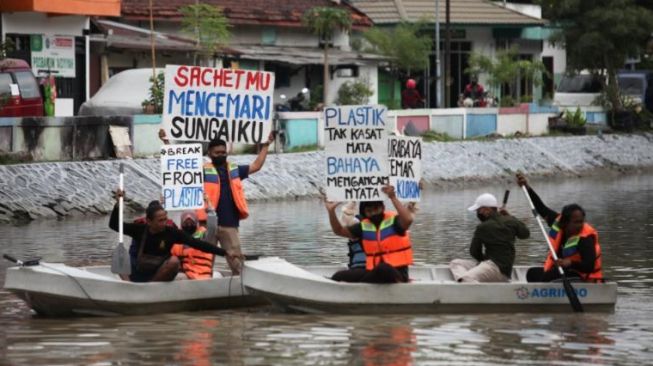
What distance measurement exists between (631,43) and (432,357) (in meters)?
39.9

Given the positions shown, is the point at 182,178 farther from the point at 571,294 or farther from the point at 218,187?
the point at 571,294

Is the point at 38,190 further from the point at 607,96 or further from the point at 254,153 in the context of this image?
→ the point at 607,96

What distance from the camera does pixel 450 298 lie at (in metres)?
17.0

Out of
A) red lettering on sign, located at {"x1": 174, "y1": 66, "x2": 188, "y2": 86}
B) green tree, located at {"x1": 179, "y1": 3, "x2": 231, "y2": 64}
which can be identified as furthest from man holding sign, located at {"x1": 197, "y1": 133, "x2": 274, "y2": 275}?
green tree, located at {"x1": 179, "y1": 3, "x2": 231, "y2": 64}

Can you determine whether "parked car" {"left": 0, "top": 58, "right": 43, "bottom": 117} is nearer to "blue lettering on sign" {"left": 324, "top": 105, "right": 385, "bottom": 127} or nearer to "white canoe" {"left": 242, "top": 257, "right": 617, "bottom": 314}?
"blue lettering on sign" {"left": 324, "top": 105, "right": 385, "bottom": 127}

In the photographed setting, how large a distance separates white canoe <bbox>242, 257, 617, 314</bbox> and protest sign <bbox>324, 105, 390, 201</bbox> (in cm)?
104

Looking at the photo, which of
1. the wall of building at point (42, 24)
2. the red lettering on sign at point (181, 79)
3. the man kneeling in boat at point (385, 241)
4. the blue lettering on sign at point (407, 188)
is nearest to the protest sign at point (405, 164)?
the blue lettering on sign at point (407, 188)

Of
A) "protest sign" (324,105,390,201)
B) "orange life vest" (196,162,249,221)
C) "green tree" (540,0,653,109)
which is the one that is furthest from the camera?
"green tree" (540,0,653,109)


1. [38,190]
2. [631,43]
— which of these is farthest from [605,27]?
[38,190]

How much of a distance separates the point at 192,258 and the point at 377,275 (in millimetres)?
2112

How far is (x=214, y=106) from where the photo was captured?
63.7ft

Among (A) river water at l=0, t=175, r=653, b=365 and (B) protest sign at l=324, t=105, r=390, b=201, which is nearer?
(A) river water at l=0, t=175, r=653, b=365

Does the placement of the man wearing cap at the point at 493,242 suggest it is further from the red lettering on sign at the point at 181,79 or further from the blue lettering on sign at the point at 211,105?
the red lettering on sign at the point at 181,79

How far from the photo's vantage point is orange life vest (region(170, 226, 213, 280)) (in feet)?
58.6
